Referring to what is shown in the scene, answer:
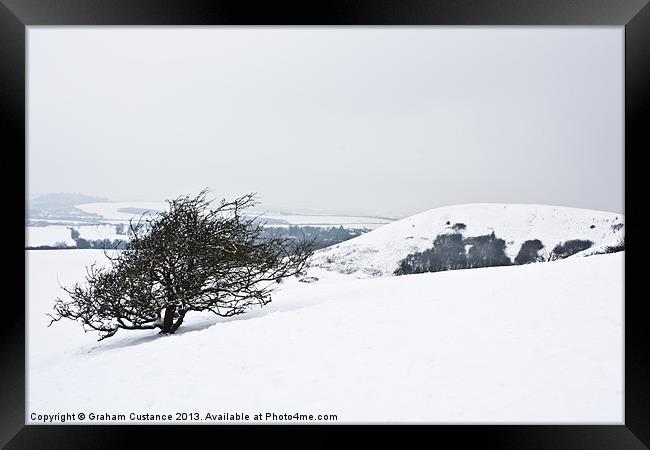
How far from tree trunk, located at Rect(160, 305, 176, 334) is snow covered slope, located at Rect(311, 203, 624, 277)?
172 cm

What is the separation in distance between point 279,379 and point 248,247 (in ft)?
6.04

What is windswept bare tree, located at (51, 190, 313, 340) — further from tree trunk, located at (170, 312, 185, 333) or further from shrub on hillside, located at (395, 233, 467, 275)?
shrub on hillside, located at (395, 233, 467, 275)

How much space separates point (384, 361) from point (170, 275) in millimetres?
2438

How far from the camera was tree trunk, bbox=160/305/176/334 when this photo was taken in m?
3.99

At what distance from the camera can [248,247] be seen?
4223 mm

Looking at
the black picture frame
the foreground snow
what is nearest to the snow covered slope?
the foreground snow

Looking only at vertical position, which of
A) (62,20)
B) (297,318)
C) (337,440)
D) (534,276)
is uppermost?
(62,20)

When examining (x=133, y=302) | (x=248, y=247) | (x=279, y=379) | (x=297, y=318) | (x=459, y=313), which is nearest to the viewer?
(x=279, y=379)

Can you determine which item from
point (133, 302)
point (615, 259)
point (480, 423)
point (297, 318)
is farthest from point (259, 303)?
point (615, 259)

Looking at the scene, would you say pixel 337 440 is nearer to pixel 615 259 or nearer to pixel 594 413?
pixel 594 413

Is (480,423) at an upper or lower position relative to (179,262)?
lower

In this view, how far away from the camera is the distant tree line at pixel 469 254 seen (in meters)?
5.43

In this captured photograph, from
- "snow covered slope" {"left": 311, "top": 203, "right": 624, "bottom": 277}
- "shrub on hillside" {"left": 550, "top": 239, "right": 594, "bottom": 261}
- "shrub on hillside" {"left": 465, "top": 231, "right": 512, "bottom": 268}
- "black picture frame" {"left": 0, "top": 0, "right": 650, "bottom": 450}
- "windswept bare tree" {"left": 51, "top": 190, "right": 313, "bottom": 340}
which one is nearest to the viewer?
"black picture frame" {"left": 0, "top": 0, "right": 650, "bottom": 450}

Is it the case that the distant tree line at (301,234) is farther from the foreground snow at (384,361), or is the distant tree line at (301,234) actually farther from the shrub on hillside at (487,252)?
the shrub on hillside at (487,252)
